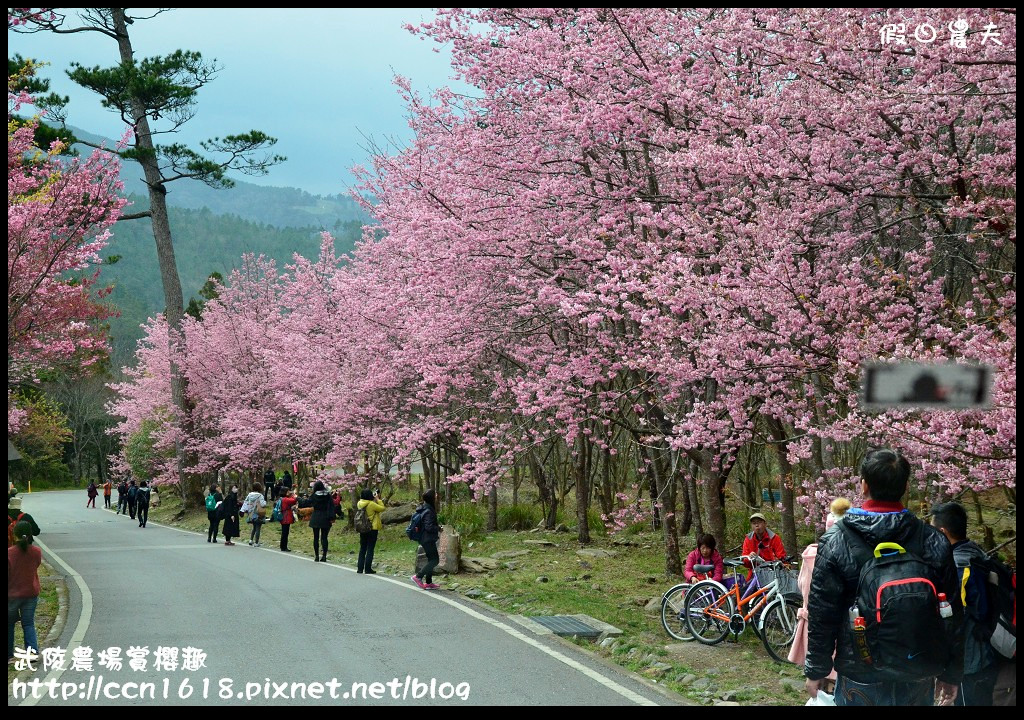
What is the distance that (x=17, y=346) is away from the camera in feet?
47.1

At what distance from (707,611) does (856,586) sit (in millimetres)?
Answer: 6217

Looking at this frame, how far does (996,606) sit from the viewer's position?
5.09m

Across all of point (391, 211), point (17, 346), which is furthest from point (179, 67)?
point (17, 346)

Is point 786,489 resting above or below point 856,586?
below

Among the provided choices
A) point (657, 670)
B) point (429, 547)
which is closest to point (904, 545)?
point (657, 670)

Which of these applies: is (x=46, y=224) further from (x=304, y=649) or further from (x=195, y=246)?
(x=195, y=246)

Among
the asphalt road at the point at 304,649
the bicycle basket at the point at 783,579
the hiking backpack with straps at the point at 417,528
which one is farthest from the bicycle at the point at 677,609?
the hiking backpack with straps at the point at 417,528

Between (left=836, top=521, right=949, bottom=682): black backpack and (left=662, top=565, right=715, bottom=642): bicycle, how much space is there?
20.3 feet

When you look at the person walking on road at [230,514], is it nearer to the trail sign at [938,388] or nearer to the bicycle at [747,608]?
the bicycle at [747,608]

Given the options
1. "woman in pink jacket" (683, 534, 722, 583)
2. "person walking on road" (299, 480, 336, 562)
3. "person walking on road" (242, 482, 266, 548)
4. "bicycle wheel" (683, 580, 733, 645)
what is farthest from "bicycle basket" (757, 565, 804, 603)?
"person walking on road" (242, 482, 266, 548)

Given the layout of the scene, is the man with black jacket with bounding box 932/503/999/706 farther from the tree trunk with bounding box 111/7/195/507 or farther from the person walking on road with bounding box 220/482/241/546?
the tree trunk with bounding box 111/7/195/507

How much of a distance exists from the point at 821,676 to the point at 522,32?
1087 centimetres

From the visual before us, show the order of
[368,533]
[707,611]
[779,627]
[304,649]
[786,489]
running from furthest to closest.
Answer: [368,533], [786,489], [707,611], [779,627], [304,649]

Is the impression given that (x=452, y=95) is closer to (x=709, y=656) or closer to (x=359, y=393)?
(x=709, y=656)
